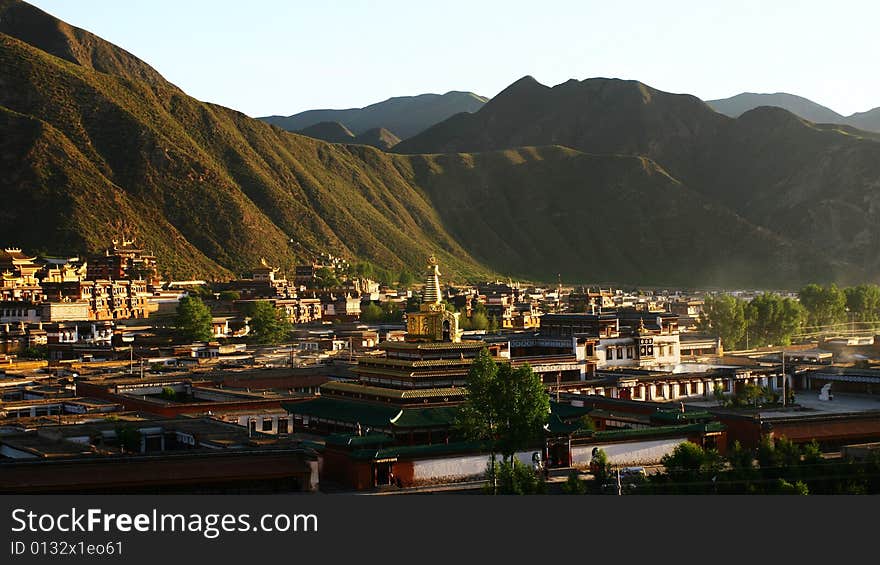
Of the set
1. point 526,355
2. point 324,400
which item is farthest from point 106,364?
point 324,400

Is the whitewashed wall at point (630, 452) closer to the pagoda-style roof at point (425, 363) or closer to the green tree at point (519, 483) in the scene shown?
the pagoda-style roof at point (425, 363)

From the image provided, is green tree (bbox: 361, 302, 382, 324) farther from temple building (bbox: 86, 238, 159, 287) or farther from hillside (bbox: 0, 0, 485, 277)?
hillside (bbox: 0, 0, 485, 277)

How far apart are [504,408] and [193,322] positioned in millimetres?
65705

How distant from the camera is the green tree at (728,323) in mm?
103312

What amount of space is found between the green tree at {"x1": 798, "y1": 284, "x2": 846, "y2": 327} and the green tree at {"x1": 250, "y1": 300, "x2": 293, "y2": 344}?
5027 cm

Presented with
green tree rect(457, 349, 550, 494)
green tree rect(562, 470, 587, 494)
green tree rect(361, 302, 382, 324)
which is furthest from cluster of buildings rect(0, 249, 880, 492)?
green tree rect(361, 302, 382, 324)

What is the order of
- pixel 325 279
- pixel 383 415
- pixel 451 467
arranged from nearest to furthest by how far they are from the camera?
pixel 451 467, pixel 383 415, pixel 325 279

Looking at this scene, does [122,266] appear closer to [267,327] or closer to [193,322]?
[267,327]

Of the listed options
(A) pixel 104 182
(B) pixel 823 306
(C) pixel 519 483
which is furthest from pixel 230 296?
(C) pixel 519 483

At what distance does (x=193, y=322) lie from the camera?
102 meters

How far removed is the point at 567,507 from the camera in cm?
3067

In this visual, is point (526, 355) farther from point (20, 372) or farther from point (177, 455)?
point (177, 455)

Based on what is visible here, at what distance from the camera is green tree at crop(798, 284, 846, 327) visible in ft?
401

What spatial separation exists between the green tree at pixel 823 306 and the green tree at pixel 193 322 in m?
56.9
